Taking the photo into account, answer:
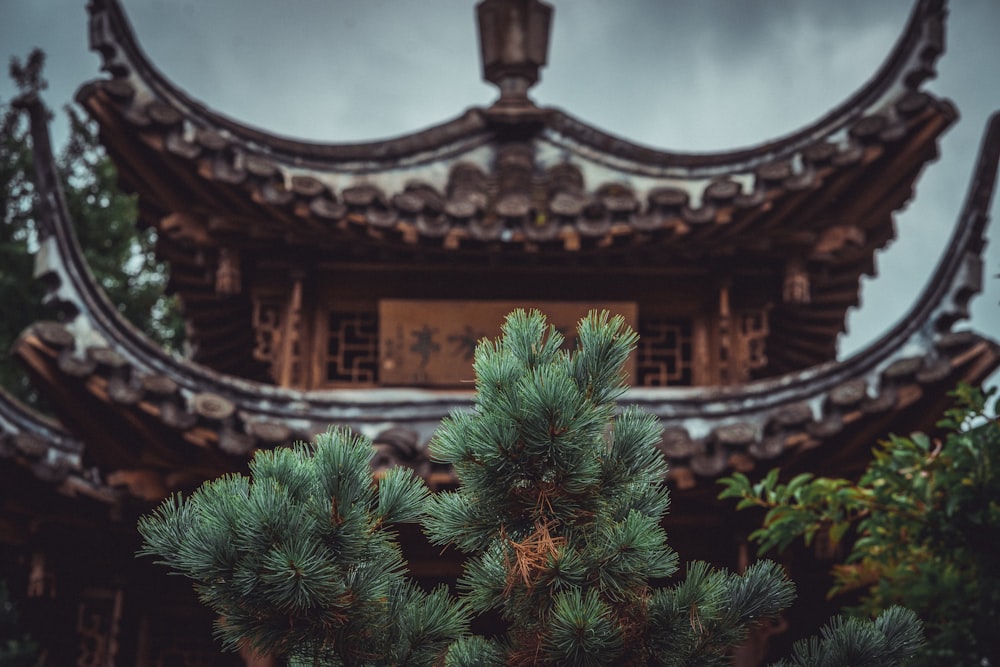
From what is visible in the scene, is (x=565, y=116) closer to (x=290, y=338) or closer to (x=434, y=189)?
(x=434, y=189)

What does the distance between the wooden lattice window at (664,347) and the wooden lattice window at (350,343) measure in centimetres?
165

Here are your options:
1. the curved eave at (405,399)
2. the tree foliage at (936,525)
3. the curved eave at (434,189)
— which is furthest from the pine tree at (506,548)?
the curved eave at (434,189)

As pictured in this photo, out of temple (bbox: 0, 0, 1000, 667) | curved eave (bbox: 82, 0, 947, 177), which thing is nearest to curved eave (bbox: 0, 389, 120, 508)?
temple (bbox: 0, 0, 1000, 667)

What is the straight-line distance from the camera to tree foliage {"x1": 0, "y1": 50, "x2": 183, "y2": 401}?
15453 mm

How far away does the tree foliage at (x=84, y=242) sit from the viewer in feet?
50.7

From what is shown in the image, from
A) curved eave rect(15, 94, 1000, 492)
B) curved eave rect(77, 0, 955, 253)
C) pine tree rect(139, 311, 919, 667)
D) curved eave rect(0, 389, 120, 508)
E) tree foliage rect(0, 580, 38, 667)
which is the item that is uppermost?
curved eave rect(77, 0, 955, 253)

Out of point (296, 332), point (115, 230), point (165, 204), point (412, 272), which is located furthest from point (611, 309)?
point (115, 230)

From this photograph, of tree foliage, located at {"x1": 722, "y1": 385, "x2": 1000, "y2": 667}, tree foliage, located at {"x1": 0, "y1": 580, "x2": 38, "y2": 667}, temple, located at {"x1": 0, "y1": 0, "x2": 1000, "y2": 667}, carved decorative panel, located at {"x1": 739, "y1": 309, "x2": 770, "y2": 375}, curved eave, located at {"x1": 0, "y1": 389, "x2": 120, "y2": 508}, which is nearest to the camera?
tree foliage, located at {"x1": 722, "y1": 385, "x2": 1000, "y2": 667}

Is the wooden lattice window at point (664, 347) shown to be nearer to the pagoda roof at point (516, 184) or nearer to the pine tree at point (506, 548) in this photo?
the pagoda roof at point (516, 184)

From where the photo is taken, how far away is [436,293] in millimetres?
9164

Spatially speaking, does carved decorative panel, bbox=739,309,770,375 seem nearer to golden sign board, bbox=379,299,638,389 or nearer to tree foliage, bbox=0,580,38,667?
golden sign board, bbox=379,299,638,389

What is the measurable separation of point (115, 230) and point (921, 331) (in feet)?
36.2

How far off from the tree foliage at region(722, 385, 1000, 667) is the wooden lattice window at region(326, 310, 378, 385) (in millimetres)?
3572

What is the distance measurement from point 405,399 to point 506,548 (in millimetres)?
4709
